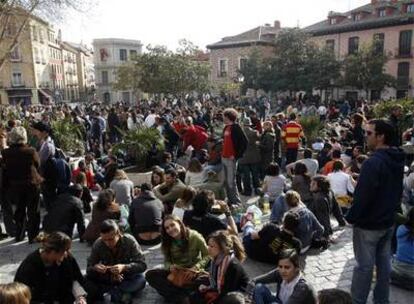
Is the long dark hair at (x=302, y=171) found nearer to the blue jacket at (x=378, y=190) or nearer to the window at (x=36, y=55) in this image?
the blue jacket at (x=378, y=190)

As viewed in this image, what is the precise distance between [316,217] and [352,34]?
36.3m

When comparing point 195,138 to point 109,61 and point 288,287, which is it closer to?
point 288,287

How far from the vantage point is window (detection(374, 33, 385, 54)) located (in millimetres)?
32875

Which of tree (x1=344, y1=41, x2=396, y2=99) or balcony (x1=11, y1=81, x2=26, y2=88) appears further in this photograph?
balcony (x1=11, y1=81, x2=26, y2=88)

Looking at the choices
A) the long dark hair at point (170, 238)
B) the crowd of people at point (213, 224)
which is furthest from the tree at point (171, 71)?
the long dark hair at point (170, 238)

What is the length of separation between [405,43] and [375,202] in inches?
1408

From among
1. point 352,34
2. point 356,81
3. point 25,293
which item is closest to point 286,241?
point 25,293

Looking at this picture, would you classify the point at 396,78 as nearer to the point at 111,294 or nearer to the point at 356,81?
the point at 356,81

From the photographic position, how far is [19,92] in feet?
161

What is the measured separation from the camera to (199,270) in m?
4.80

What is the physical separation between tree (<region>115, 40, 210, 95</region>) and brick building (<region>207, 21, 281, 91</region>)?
897cm

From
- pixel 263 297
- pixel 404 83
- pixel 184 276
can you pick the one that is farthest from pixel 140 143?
pixel 404 83

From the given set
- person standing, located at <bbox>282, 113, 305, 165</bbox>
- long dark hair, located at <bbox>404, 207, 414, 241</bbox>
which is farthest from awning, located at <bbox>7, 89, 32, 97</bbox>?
long dark hair, located at <bbox>404, 207, 414, 241</bbox>

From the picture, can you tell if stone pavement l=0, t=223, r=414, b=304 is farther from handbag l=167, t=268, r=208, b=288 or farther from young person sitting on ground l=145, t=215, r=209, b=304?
handbag l=167, t=268, r=208, b=288
